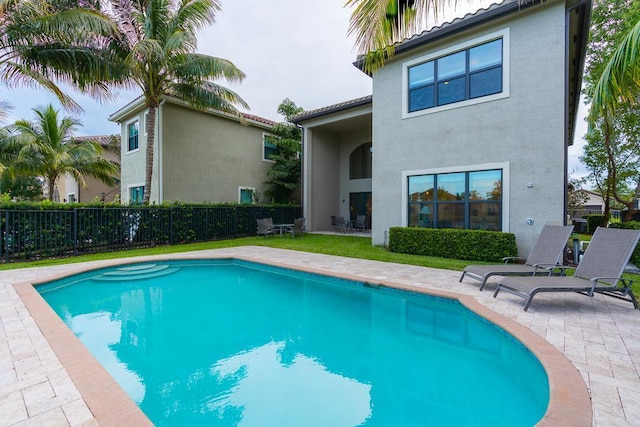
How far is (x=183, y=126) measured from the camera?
54.2 ft

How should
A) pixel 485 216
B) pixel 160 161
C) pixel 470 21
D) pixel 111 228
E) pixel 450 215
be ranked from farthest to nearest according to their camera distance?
1. pixel 160 161
2. pixel 111 228
3. pixel 450 215
4. pixel 485 216
5. pixel 470 21

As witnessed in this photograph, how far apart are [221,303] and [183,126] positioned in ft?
42.2

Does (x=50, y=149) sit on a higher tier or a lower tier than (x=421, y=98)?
lower

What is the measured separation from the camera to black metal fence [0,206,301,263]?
957cm

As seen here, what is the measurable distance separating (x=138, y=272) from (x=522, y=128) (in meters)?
11.9

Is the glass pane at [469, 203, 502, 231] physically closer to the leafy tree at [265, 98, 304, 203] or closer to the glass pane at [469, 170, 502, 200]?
the glass pane at [469, 170, 502, 200]

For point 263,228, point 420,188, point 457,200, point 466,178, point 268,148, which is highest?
point 268,148

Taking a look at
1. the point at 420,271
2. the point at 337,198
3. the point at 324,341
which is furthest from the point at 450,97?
the point at 337,198

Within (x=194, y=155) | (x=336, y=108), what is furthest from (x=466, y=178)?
(x=194, y=155)

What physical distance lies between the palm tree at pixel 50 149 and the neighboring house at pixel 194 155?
240 centimetres

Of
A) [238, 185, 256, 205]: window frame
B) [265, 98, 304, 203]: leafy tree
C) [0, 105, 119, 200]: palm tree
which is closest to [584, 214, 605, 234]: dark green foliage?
[265, 98, 304, 203]: leafy tree

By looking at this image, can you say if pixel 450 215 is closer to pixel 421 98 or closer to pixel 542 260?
pixel 542 260

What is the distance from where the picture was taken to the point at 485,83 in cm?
973

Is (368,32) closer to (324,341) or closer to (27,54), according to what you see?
(324,341)
